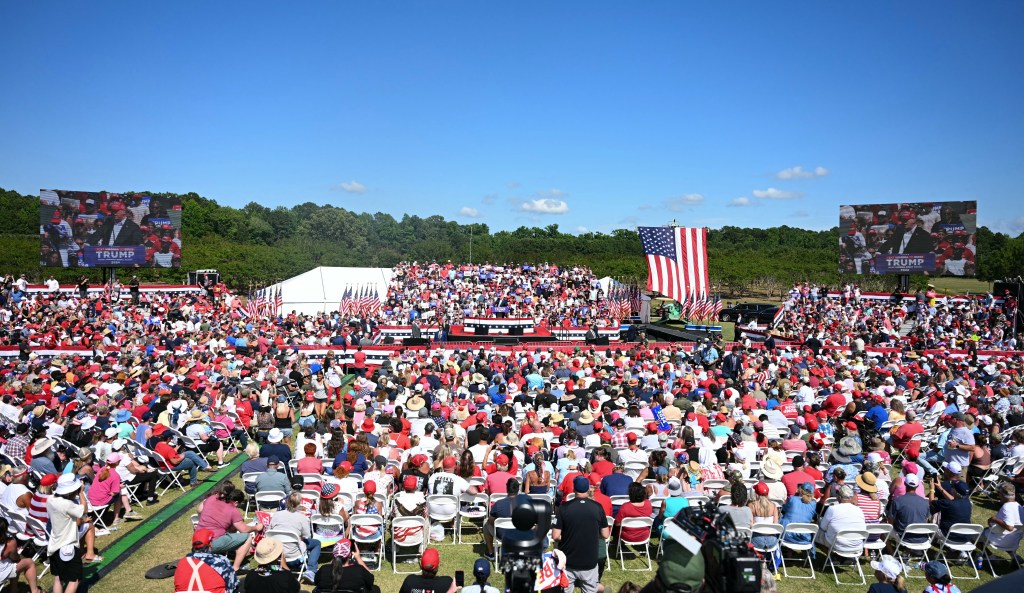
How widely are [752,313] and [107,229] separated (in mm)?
35977

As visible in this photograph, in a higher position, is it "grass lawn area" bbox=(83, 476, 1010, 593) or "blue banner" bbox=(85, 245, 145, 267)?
"blue banner" bbox=(85, 245, 145, 267)

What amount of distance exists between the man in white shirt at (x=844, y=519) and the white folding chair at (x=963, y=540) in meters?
1.02

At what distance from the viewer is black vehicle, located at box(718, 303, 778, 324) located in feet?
125

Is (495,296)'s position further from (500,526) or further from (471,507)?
(500,526)

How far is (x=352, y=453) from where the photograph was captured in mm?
8992

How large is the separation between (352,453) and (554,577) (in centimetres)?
469

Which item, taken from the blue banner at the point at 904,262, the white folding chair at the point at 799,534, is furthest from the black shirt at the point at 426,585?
the blue banner at the point at 904,262

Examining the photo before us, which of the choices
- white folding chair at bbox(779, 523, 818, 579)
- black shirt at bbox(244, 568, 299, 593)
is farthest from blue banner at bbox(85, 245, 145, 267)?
white folding chair at bbox(779, 523, 818, 579)

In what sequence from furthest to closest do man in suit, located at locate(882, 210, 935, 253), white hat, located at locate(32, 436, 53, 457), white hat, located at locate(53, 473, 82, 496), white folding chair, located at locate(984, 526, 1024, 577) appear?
man in suit, located at locate(882, 210, 935, 253) → white hat, located at locate(32, 436, 53, 457) → white folding chair, located at locate(984, 526, 1024, 577) → white hat, located at locate(53, 473, 82, 496)

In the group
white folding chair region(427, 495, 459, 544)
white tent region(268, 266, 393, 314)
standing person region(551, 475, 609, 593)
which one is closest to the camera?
standing person region(551, 475, 609, 593)

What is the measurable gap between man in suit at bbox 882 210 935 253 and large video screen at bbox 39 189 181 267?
38443 mm

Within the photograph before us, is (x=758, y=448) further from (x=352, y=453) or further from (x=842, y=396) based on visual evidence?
(x=352, y=453)

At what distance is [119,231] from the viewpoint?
104ft

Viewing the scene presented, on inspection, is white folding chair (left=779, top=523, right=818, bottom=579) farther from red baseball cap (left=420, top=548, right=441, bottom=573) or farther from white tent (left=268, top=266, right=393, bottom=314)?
white tent (left=268, top=266, right=393, bottom=314)
